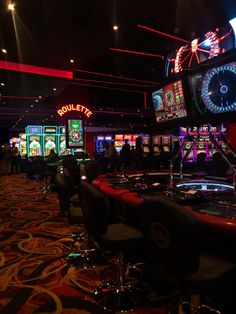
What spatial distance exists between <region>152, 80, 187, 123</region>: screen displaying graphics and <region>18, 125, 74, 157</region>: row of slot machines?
8.60 m

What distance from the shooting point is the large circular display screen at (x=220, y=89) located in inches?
72.9

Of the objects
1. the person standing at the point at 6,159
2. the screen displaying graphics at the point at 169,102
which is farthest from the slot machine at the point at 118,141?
the screen displaying graphics at the point at 169,102

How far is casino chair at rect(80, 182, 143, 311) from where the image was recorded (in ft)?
5.67

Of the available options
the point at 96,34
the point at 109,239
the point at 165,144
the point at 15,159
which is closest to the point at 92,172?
the point at 109,239

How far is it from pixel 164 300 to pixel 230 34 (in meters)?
2.41

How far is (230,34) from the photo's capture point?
278cm

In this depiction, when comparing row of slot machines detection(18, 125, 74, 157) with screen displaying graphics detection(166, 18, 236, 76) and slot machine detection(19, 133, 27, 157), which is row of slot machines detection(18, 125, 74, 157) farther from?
screen displaying graphics detection(166, 18, 236, 76)

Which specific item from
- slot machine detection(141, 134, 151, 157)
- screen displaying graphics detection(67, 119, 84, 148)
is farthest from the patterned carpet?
slot machine detection(141, 134, 151, 157)

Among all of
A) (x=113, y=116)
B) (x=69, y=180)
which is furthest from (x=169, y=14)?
(x=113, y=116)

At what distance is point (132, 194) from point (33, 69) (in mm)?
5703

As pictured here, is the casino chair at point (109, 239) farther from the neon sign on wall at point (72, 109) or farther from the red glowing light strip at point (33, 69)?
the red glowing light strip at point (33, 69)

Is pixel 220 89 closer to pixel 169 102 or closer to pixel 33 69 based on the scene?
pixel 169 102

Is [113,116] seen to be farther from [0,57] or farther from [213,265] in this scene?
[213,265]

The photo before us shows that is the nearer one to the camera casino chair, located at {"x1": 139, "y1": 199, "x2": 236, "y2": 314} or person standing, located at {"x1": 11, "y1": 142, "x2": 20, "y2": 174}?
casino chair, located at {"x1": 139, "y1": 199, "x2": 236, "y2": 314}
